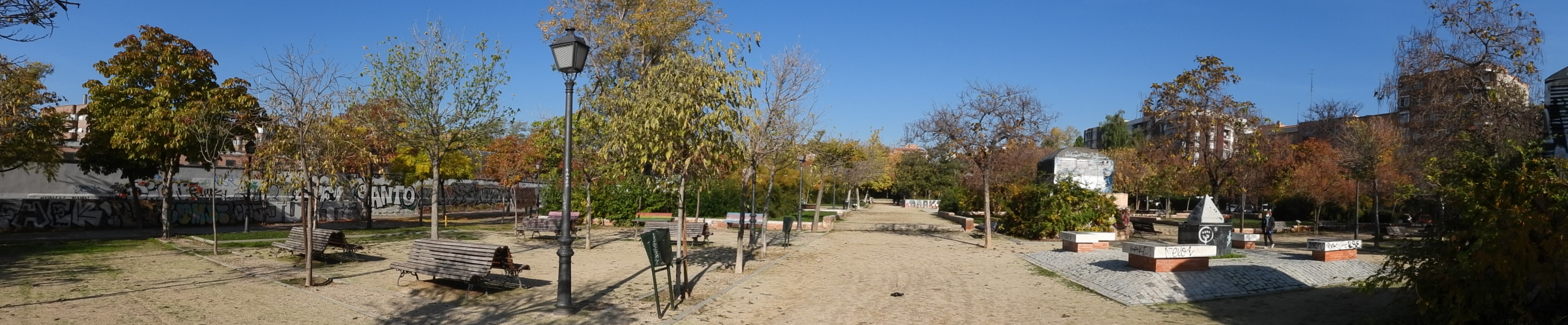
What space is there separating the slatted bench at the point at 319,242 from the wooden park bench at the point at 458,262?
9.76 feet

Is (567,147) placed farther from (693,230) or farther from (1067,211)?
(1067,211)

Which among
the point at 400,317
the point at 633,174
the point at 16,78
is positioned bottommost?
the point at 400,317

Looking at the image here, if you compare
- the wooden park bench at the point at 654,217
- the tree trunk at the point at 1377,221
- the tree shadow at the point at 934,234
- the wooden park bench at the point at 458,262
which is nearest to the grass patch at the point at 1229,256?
the tree trunk at the point at 1377,221

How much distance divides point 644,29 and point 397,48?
9.13m

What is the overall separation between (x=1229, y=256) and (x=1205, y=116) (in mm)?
8595

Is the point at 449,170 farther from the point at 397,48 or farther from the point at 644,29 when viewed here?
the point at 397,48

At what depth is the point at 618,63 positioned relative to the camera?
81.1ft

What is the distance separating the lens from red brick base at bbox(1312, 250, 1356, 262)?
14289mm

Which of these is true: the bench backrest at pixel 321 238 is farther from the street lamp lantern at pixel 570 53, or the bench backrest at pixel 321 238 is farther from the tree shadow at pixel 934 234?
the tree shadow at pixel 934 234

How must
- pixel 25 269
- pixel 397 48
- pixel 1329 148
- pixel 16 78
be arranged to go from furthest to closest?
pixel 1329 148
pixel 397 48
pixel 16 78
pixel 25 269

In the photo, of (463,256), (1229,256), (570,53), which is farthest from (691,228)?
(1229,256)

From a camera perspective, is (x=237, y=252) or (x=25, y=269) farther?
(x=237, y=252)

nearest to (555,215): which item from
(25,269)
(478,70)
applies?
(478,70)

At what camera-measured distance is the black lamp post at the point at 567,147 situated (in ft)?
29.0
